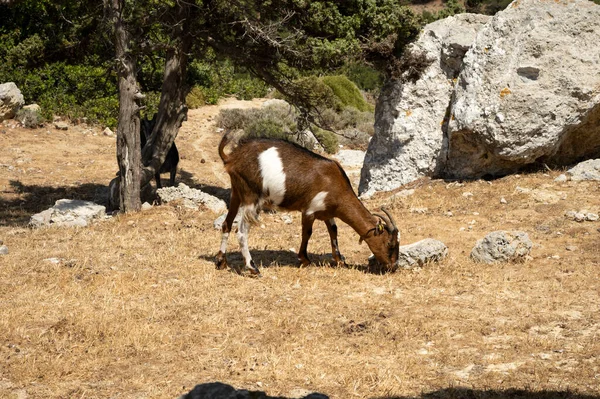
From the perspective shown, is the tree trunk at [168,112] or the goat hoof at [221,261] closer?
the goat hoof at [221,261]

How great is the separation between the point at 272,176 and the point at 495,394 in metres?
4.44

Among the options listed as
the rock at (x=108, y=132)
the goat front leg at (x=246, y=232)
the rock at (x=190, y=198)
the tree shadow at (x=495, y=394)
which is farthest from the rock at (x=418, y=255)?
the rock at (x=108, y=132)

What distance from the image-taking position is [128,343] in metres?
7.21

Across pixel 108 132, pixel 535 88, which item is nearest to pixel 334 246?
pixel 535 88

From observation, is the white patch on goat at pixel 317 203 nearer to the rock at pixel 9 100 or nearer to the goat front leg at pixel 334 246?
the goat front leg at pixel 334 246

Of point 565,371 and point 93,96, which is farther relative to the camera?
point 93,96

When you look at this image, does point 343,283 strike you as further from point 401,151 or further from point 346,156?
point 346,156

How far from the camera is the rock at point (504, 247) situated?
10039mm

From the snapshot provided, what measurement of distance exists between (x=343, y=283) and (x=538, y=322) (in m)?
2.58

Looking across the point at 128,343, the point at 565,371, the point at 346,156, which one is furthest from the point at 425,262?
the point at 346,156

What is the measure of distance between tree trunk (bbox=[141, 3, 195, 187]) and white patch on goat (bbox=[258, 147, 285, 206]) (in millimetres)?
6114

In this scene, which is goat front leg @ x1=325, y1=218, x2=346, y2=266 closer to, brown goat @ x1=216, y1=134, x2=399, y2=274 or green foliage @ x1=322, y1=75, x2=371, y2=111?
brown goat @ x1=216, y1=134, x2=399, y2=274

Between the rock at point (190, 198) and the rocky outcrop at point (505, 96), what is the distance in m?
3.92

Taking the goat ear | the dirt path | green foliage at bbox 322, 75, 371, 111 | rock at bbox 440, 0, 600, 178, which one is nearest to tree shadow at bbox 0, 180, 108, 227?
the dirt path
